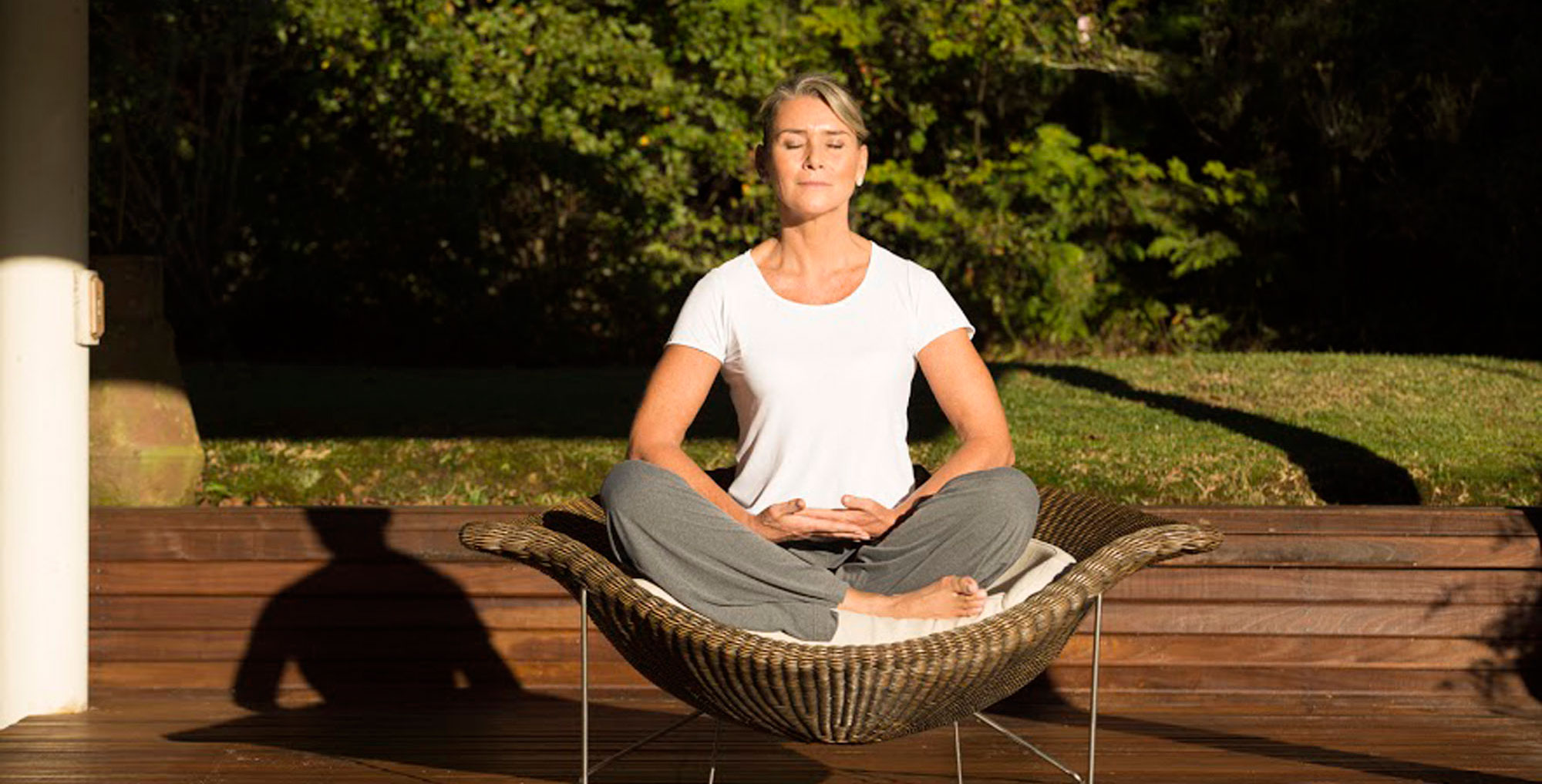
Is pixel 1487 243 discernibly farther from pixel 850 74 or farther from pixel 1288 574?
pixel 1288 574

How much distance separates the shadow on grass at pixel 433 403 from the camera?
667 centimetres

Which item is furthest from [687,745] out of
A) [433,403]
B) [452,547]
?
[433,403]

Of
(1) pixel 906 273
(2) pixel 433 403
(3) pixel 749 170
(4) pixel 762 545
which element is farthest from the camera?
(3) pixel 749 170

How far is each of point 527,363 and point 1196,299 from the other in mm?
4099

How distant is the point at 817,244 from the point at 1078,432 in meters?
3.36

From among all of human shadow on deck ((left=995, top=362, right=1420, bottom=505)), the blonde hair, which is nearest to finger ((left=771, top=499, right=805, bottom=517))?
the blonde hair

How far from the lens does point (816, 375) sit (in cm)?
334

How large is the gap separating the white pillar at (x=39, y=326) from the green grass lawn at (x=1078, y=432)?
1.58 meters

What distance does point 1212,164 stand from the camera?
11469mm

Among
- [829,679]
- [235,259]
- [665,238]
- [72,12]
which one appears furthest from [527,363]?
[829,679]

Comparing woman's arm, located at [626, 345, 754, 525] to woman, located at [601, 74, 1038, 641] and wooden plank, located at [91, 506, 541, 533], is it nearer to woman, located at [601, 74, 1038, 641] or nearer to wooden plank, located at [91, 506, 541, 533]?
woman, located at [601, 74, 1038, 641]

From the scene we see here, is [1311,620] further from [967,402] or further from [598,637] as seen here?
[598,637]

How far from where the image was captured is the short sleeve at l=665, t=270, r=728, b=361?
3385 mm

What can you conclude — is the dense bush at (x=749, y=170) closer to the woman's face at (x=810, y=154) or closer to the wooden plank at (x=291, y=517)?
the wooden plank at (x=291, y=517)
